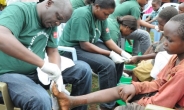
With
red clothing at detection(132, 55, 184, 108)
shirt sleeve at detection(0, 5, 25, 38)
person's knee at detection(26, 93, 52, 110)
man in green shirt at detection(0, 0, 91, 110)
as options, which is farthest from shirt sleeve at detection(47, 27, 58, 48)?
red clothing at detection(132, 55, 184, 108)

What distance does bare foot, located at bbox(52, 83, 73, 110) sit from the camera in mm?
1816

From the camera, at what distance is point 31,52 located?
1721 mm

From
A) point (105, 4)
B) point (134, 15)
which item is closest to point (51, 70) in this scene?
point (105, 4)

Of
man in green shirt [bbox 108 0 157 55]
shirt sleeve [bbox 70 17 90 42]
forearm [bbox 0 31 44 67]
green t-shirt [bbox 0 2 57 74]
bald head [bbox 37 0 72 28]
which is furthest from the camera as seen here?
man in green shirt [bbox 108 0 157 55]

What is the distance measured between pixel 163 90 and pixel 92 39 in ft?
4.14

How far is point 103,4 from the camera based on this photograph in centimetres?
264

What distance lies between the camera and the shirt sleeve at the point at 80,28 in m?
2.61

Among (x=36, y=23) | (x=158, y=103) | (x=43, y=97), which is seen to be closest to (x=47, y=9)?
(x=36, y=23)

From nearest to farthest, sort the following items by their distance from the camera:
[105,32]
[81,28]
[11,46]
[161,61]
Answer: [11,46] → [161,61] → [81,28] → [105,32]

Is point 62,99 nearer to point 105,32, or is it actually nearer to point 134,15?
point 105,32

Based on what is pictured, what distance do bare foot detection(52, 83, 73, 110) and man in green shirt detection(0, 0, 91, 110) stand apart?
0.08 metres

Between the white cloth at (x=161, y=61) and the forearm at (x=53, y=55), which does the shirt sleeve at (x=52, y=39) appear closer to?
the forearm at (x=53, y=55)

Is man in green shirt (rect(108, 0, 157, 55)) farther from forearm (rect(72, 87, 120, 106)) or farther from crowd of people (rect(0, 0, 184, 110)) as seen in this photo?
forearm (rect(72, 87, 120, 106))

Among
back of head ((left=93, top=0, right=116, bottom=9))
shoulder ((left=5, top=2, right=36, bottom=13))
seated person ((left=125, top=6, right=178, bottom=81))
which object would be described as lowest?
seated person ((left=125, top=6, right=178, bottom=81))
